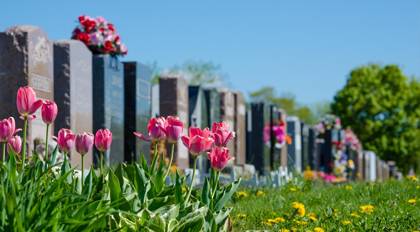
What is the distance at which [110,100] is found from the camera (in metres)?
14.1

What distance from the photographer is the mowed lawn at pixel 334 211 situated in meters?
7.12

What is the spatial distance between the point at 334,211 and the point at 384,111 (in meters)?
54.5

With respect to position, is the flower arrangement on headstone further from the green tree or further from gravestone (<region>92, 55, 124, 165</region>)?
the green tree

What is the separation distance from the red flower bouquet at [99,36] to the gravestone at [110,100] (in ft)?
0.61

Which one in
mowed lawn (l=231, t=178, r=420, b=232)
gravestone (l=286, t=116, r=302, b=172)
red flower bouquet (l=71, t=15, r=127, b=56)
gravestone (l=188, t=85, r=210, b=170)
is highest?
red flower bouquet (l=71, t=15, r=127, b=56)

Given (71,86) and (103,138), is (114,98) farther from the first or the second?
(103,138)

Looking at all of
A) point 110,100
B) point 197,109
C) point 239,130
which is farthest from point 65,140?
point 239,130

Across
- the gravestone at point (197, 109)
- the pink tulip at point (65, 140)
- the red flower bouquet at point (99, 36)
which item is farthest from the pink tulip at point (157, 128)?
the gravestone at point (197, 109)

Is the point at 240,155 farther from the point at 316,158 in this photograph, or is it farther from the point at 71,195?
the point at 71,195

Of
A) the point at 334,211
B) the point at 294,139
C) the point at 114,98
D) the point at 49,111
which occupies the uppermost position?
the point at 114,98

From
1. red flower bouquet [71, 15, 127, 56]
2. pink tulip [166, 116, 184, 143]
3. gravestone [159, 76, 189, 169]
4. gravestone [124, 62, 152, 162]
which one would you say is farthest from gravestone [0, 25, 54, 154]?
pink tulip [166, 116, 184, 143]

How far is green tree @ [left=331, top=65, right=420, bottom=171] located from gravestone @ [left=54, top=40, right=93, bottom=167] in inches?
1879

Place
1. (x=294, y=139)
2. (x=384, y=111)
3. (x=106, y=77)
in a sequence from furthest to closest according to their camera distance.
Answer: (x=384, y=111)
(x=294, y=139)
(x=106, y=77)

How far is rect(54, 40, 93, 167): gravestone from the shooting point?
12.4 m
